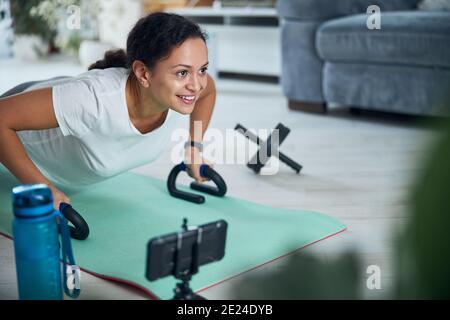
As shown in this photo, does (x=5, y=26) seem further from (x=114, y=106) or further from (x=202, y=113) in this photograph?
(x=114, y=106)

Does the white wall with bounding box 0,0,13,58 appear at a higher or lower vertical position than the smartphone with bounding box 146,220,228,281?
higher

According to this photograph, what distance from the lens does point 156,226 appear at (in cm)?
148

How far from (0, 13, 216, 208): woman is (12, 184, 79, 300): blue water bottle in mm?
345

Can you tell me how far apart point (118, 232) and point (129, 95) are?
34 centimetres

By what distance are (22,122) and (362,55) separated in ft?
5.72

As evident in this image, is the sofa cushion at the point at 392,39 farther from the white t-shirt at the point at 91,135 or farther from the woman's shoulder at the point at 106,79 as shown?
the woman's shoulder at the point at 106,79

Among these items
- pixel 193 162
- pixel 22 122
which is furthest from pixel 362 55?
pixel 22 122

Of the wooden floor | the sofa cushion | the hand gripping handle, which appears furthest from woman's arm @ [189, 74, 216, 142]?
the sofa cushion

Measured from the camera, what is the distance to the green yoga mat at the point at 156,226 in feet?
4.01

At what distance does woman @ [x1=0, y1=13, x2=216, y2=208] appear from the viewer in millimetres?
1278

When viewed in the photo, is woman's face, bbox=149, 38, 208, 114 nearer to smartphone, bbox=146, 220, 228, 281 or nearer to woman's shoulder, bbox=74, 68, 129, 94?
woman's shoulder, bbox=74, 68, 129, 94

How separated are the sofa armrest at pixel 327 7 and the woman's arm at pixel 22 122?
5.85 ft

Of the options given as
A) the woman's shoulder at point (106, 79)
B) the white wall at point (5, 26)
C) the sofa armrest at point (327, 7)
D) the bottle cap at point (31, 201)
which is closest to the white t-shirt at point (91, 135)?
the woman's shoulder at point (106, 79)

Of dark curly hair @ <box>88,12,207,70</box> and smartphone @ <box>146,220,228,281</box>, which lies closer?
smartphone @ <box>146,220,228,281</box>
